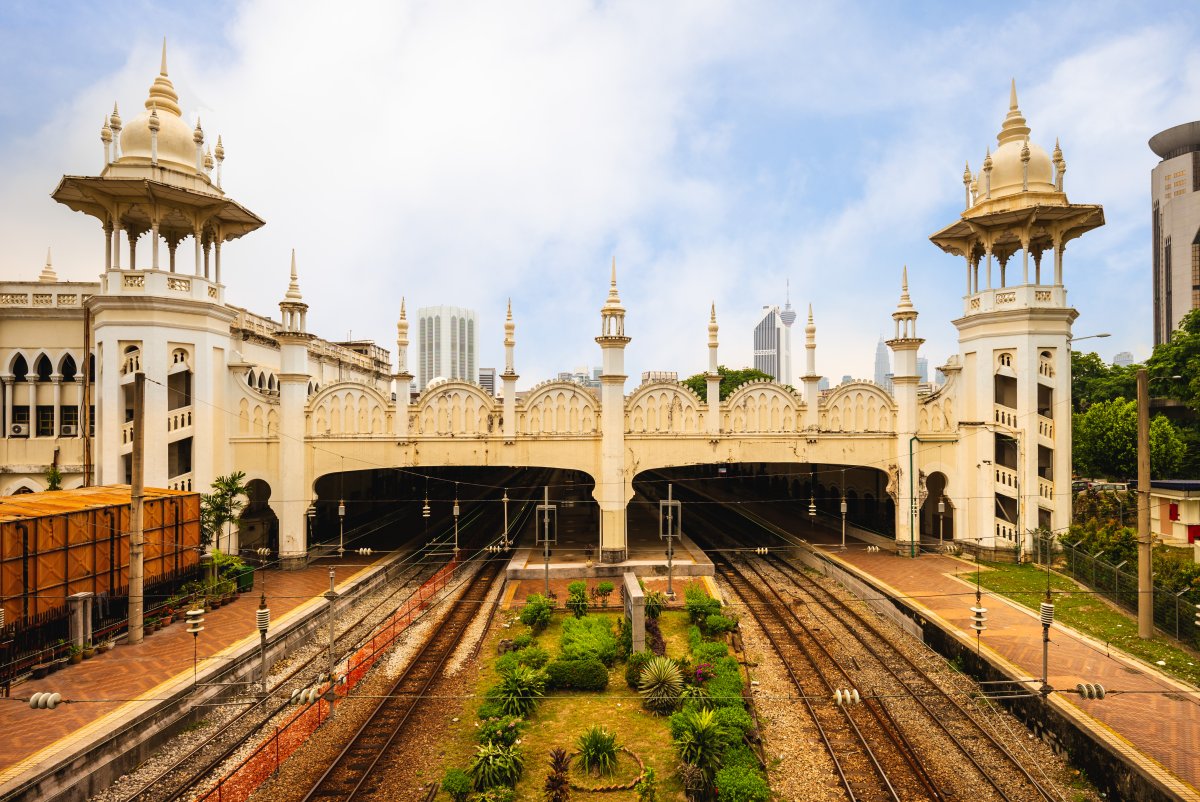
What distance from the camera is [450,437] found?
2495 cm

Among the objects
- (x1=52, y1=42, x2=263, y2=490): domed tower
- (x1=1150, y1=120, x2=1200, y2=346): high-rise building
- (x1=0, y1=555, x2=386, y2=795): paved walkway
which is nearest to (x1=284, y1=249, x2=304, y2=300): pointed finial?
(x1=52, y1=42, x2=263, y2=490): domed tower

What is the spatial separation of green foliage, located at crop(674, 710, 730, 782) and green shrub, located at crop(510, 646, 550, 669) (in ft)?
15.6

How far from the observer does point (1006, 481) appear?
2559 cm

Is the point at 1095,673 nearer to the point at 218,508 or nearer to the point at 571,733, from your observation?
the point at 571,733

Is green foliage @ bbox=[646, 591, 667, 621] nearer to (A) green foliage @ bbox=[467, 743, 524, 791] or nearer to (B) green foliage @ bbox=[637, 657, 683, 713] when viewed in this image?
(B) green foliage @ bbox=[637, 657, 683, 713]

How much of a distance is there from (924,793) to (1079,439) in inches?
1437

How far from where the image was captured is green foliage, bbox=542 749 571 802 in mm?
10828

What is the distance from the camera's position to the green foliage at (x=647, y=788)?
10.7 m

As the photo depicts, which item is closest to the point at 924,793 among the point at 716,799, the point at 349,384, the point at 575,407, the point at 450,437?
the point at 716,799

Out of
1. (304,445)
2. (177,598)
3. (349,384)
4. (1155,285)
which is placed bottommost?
(177,598)

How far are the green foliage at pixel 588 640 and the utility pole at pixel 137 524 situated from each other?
1120 cm

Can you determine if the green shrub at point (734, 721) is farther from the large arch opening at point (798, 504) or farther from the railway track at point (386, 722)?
the large arch opening at point (798, 504)

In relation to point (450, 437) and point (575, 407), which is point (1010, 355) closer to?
point (575, 407)

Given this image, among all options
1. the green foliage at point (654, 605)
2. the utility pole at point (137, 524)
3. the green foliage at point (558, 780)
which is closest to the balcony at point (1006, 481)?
the green foliage at point (654, 605)
